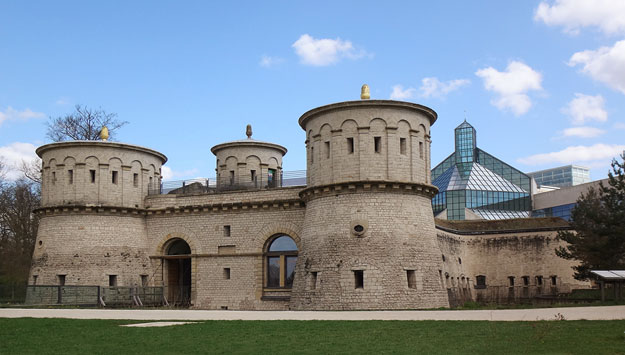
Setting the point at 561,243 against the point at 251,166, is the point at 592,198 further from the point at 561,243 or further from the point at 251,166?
the point at 251,166

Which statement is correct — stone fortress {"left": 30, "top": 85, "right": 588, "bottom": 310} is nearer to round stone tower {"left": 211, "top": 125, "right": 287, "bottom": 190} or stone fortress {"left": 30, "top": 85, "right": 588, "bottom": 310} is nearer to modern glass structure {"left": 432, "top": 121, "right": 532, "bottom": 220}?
round stone tower {"left": 211, "top": 125, "right": 287, "bottom": 190}

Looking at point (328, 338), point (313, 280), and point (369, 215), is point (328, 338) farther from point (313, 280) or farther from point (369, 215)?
point (313, 280)

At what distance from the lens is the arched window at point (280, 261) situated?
34281mm

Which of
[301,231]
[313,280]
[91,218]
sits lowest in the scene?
[313,280]

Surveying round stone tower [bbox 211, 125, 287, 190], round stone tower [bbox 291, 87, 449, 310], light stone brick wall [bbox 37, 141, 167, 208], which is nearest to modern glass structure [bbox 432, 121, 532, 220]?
round stone tower [bbox 211, 125, 287, 190]

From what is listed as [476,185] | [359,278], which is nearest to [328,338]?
[359,278]

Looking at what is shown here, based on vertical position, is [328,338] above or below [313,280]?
below

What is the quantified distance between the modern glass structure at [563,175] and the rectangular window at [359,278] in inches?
4369

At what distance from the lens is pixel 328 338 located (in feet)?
50.3

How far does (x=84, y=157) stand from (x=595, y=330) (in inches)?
1153

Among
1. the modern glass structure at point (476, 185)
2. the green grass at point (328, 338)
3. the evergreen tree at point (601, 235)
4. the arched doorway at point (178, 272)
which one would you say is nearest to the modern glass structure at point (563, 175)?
the modern glass structure at point (476, 185)

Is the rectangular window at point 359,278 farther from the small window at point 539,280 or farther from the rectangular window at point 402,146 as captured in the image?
the small window at point 539,280

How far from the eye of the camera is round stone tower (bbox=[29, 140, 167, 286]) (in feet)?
119

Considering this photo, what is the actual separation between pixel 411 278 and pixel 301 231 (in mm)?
6620
